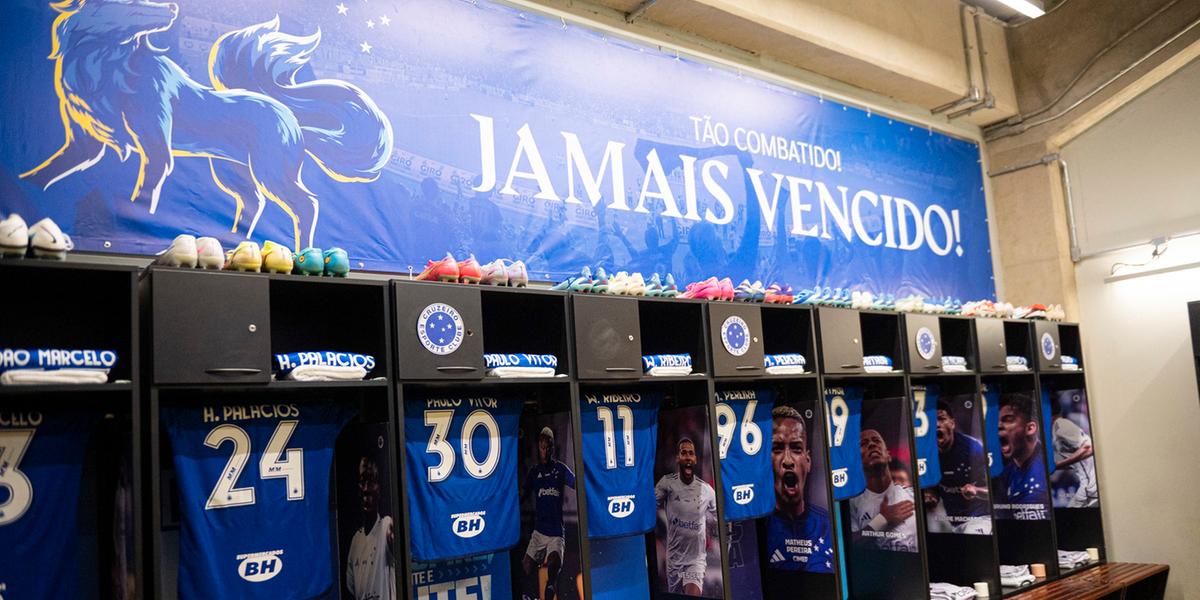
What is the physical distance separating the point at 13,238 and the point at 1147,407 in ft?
24.3

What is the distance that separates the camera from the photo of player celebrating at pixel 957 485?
5.61m

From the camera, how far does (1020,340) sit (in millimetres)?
6516

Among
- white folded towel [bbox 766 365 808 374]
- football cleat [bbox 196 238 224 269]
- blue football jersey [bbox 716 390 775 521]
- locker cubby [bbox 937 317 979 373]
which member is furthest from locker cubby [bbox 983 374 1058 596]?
football cleat [bbox 196 238 224 269]

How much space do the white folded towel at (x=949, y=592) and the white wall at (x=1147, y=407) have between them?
2378 millimetres

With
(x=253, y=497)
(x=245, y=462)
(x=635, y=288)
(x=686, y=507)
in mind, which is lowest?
(x=686, y=507)

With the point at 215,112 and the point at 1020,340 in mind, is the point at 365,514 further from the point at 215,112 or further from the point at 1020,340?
the point at 1020,340

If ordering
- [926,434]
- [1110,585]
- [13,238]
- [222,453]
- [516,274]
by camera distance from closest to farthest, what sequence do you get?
1. [13,238]
2. [222,453]
3. [516,274]
4. [926,434]
5. [1110,585]

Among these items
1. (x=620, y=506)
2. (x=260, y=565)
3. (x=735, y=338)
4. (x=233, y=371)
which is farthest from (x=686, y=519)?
(x=233, y=371)

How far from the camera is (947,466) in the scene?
579 centimetres

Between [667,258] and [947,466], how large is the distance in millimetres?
2340

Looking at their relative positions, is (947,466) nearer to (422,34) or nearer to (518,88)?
(518,88)

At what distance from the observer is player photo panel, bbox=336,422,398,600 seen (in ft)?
10.4

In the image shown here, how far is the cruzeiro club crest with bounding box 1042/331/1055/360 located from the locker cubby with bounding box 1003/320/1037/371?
124 millimetres
